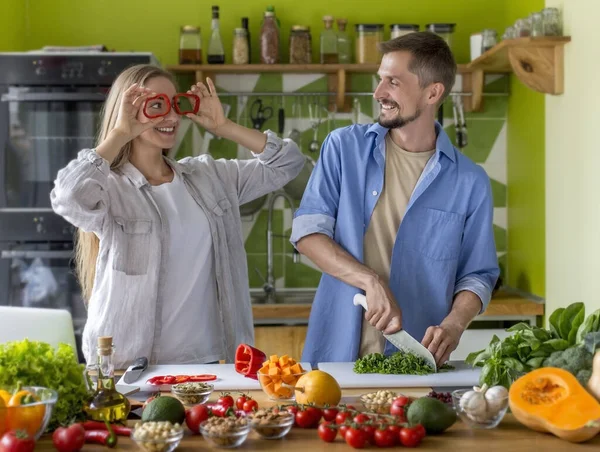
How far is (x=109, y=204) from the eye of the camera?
2.32 meters

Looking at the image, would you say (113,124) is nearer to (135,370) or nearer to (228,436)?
(135,370)

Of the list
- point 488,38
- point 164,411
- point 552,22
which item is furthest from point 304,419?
point 488,38

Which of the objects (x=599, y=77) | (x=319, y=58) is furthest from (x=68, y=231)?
(x=599, y=77)

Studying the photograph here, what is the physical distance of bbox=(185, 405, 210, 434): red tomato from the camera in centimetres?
156

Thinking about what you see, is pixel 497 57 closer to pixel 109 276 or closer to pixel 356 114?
pixel 356 114

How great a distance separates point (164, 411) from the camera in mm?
1552

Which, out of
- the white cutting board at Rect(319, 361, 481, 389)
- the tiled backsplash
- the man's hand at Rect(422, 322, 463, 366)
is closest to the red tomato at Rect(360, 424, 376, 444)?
the white cutting board at Rect(319, 361, 481, 389)

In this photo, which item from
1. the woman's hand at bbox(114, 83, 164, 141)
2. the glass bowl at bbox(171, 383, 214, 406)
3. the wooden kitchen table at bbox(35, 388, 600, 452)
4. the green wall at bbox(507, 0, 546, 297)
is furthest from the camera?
the green wall at bbox(507, 0, 546, 297)

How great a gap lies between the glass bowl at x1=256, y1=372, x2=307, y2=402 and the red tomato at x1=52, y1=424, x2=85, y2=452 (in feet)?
1.57

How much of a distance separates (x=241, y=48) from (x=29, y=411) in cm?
310

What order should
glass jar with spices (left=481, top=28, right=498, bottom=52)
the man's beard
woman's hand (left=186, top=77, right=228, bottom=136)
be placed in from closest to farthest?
the man's beard
woman's hand (left=186, top=77, right=228, bottom=136)
glass jar with spices (left=481, top=28, right=498, bottom=52)

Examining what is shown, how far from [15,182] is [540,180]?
7.82ft

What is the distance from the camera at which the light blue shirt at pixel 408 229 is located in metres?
2.41

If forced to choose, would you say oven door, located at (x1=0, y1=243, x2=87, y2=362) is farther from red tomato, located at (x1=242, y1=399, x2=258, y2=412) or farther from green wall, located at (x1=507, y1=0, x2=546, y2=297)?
red tomato, located at (x1=242, y1=399, x2=258, y2=412)
